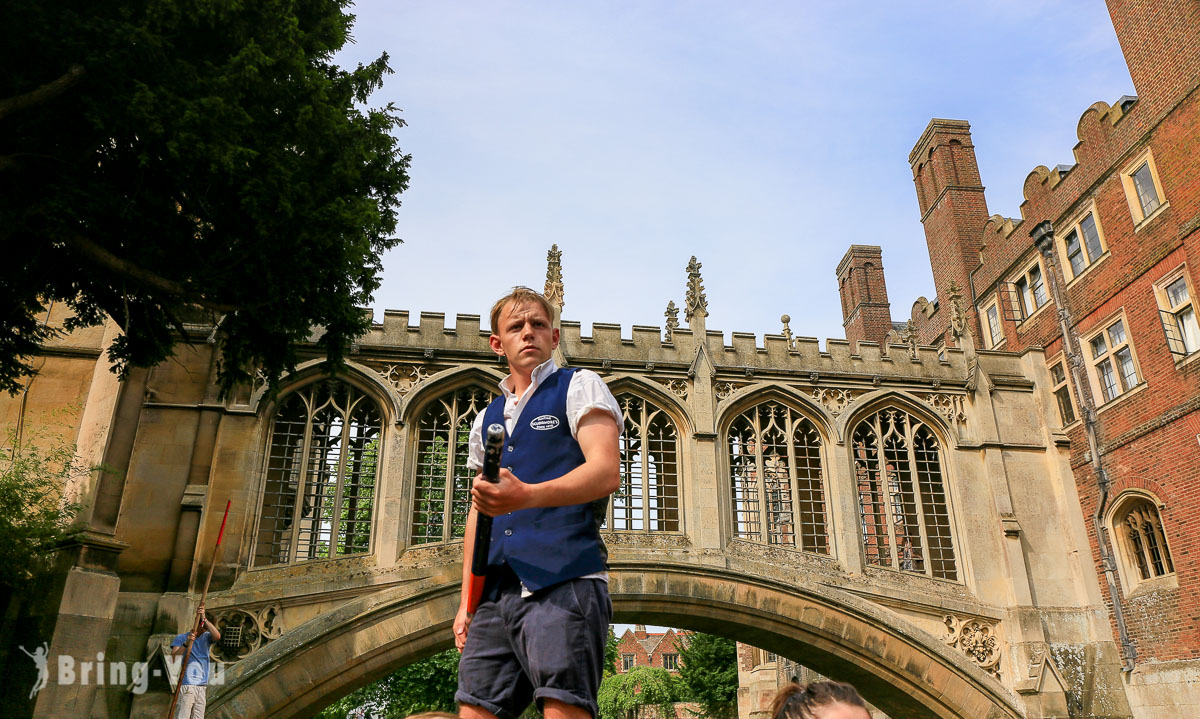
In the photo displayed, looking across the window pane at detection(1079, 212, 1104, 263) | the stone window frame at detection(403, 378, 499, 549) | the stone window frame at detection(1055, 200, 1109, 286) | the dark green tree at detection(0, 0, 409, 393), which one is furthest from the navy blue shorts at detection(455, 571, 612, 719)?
the window pane at detection(1079, 212, 1104, 263)

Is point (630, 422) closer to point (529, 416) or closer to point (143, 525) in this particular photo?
point (143, 525)

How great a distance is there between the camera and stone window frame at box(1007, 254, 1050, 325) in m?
15.8

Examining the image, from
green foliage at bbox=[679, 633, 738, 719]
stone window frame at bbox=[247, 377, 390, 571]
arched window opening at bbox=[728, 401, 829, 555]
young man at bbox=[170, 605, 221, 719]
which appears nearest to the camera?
young man at bbox=[170, 605, 221, 719]

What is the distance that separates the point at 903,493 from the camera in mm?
14125

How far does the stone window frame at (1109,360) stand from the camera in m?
13.4

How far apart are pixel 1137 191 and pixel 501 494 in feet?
49.9

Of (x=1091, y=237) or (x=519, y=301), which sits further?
(x=1091, y=237)

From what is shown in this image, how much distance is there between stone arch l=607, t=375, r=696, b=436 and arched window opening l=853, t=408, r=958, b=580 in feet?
9.98

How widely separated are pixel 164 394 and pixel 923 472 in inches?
482

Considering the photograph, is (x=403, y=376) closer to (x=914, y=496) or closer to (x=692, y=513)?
(x=692, y=513)

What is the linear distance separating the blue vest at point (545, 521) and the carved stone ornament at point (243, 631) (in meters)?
10.2

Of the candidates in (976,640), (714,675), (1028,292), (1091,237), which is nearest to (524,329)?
(976,640)

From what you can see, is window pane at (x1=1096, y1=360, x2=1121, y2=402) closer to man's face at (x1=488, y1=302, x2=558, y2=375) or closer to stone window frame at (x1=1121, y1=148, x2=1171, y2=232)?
stone window frame at (x1=1121, y1=148, x2=1171, y2=232)

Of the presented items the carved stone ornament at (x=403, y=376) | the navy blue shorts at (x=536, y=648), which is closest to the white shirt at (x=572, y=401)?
the navy blue shorts at (x=536, y=648)
